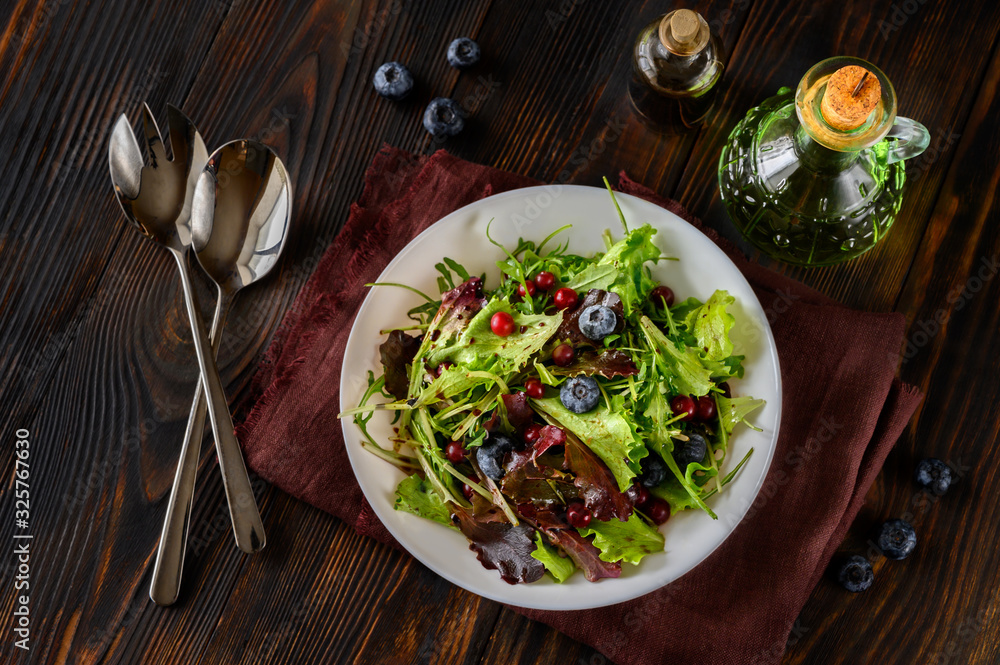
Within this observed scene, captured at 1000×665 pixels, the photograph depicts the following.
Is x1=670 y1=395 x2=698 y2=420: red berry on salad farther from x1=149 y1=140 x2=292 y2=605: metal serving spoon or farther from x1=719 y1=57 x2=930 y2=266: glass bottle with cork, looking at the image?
x1=149 y1=140 x2=292 y2=605: metal serving spoon

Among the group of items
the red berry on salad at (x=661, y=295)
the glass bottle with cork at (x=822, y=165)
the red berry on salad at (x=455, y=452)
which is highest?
the glass bottle with cork at (x=822, y=165)

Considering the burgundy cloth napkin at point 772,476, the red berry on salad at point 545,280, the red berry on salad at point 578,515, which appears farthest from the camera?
the burgundy cloth napkin at point 772,476

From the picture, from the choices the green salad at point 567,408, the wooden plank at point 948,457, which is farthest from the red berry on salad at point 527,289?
the wooden plank at point 948,457

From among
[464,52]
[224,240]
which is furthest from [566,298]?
[224,240]

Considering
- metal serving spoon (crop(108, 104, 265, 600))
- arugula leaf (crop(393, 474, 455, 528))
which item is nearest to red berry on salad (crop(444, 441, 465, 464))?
arugula leaf (crop(393, 474, 455, 528))

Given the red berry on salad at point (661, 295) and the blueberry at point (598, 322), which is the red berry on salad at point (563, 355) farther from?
the red berry on salad at point (661, 295)
